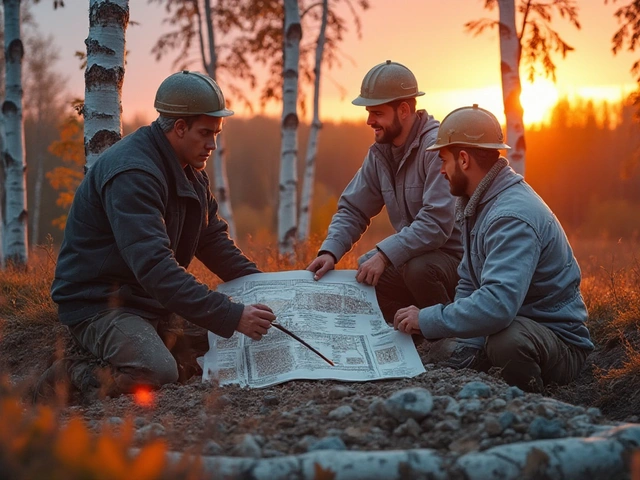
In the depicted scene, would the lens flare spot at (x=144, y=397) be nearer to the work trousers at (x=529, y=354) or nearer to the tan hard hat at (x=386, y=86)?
the work trousers at (x=529, y=354)

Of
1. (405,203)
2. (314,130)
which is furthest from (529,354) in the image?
(314,130)

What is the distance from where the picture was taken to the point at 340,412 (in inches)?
130

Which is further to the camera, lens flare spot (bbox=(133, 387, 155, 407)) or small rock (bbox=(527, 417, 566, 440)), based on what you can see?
lens flare spot (bbox=(133, 387, 155, 407))

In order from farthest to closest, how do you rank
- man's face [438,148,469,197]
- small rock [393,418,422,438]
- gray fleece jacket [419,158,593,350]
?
man's face [438,148,469,197], gray fleece jacket [419,158,593,350], small rock [393,418,422,438]

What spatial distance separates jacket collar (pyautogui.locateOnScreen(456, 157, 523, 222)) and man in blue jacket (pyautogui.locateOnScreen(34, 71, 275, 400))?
1411 mm

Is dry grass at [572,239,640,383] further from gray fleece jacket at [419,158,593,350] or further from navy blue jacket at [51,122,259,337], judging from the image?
navy blue jacket at [51,122,259,337]

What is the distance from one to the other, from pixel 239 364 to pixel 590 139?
59.9 metres

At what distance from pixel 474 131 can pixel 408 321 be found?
1.23 metres

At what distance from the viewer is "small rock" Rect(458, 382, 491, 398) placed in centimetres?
349

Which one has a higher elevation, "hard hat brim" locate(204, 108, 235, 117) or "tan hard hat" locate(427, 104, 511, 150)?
"hard hat brim" locate(204, 108, 235, 117)

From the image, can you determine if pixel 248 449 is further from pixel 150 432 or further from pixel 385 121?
pixel 385 121

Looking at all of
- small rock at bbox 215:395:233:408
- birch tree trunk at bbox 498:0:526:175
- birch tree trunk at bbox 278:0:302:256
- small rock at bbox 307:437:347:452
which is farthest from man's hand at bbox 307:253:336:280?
birch tree trunk at bbox 278:0:302:256

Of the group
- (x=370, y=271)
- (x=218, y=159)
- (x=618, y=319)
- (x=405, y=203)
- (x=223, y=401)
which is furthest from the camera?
Answer: (x=218, y=159)

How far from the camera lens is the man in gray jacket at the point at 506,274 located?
4.07 meters
